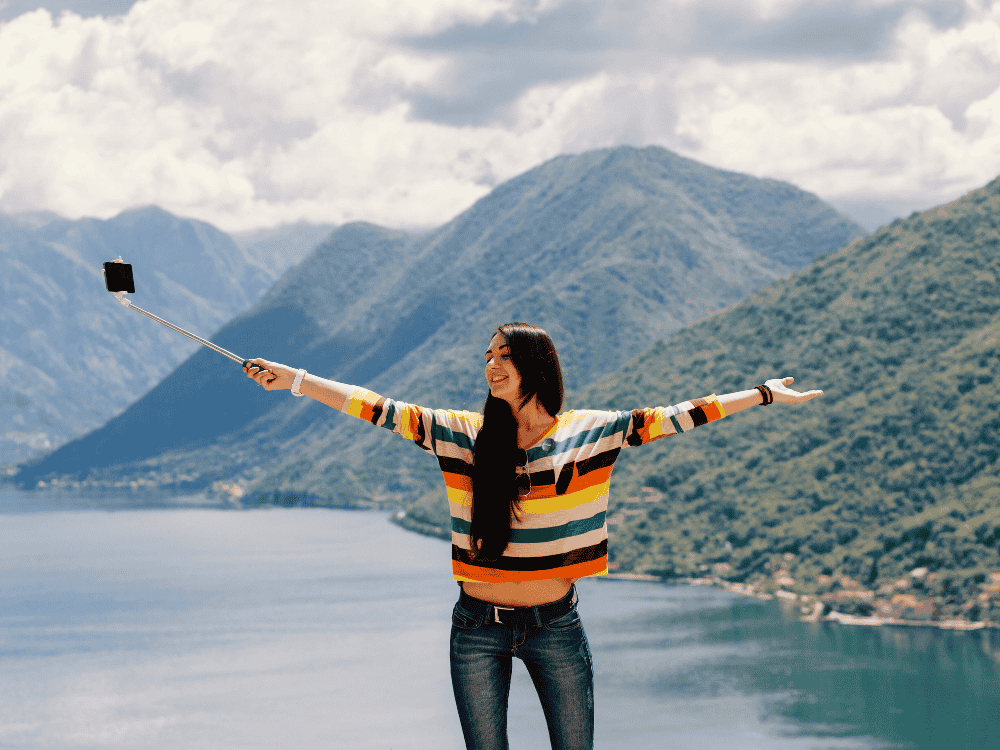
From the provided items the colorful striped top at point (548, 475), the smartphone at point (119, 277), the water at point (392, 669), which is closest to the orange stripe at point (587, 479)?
the colorful striped top at point (548, 475)

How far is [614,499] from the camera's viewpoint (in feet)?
344

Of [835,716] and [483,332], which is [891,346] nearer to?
[835,716]

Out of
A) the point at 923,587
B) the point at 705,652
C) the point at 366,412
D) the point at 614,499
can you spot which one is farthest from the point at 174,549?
the point at 366,412

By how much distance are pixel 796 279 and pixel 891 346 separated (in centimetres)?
2297

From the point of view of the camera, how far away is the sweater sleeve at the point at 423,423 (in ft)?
12.5

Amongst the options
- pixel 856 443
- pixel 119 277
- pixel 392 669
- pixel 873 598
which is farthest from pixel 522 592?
pixel 856 443

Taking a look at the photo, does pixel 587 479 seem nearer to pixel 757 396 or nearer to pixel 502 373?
pixel 502 373

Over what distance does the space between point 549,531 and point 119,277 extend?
1867 millimetres

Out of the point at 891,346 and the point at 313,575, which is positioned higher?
the point at 891,346

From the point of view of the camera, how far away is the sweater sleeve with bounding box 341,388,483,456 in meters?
3.80

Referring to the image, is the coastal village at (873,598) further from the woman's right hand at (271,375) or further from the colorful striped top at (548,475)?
the woman's right hand at (271,375)

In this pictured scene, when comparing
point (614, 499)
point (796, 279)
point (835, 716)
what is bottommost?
point (835, 716)

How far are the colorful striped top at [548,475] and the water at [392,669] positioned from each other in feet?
164

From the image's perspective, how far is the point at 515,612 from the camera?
3738 mm
